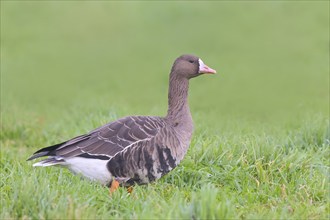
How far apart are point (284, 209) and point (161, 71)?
33.7ft

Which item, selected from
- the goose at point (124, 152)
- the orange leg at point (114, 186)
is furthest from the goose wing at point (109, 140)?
the orange leg at point (114, 186)

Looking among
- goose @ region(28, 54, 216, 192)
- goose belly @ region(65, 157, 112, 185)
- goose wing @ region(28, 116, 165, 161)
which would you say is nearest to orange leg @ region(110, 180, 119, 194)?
goose @ region(28, 54, 216, 192)

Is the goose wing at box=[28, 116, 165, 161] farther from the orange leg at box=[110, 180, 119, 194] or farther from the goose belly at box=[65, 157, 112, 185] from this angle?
the orange leg at box=[110, 180, 119, 194]

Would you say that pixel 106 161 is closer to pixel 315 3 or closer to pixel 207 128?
pixel 207 128

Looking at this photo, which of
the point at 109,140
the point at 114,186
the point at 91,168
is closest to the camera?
→ the point at 114,186

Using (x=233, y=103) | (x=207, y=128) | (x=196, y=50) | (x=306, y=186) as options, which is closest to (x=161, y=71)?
(x=196, y=50)

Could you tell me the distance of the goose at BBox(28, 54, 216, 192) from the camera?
7.01 m

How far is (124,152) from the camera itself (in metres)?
7.04

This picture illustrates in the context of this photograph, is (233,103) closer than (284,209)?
No

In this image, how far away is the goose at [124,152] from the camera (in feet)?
23.0

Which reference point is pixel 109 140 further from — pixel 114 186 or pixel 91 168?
pixel 114 186

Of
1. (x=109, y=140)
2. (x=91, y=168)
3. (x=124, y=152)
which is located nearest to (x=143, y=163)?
(x=124, y=152)

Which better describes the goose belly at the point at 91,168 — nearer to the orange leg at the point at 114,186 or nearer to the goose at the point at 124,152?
the goose at the point at 124,152

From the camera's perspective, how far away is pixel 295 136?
9094mm
